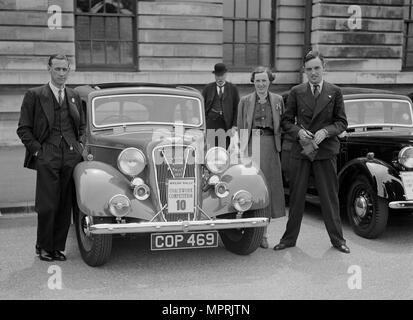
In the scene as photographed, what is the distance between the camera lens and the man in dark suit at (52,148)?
15.5 feet

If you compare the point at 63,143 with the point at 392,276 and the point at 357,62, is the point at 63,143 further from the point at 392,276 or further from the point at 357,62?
the point at 357,62

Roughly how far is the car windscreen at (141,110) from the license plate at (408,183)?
7.42 feet

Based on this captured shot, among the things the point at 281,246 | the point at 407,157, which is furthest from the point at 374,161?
the point at 281,246

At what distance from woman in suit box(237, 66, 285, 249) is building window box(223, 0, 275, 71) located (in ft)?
30.6

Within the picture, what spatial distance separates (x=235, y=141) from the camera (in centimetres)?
551

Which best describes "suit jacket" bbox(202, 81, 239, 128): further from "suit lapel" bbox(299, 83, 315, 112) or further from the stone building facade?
the stone building facade

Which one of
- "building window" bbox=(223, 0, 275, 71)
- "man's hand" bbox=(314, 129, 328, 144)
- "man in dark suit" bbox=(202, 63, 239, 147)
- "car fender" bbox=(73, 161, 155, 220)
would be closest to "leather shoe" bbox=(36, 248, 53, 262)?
"car fender" bbox=(73, 161, 155, 220)

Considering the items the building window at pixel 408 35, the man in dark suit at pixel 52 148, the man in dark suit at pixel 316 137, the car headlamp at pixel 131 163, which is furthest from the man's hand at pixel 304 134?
the building window at pixel 408 35

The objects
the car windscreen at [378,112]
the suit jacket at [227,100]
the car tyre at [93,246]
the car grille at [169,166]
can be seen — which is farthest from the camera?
the suit jacket at [227,100]

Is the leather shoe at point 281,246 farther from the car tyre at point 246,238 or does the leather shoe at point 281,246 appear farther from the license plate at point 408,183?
the license plate at point 408,183

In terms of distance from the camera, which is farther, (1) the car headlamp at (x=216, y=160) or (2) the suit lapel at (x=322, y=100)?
(2) the suit lapel at (x=322, y=100)

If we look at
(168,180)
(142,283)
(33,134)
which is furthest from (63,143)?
(142,283)
